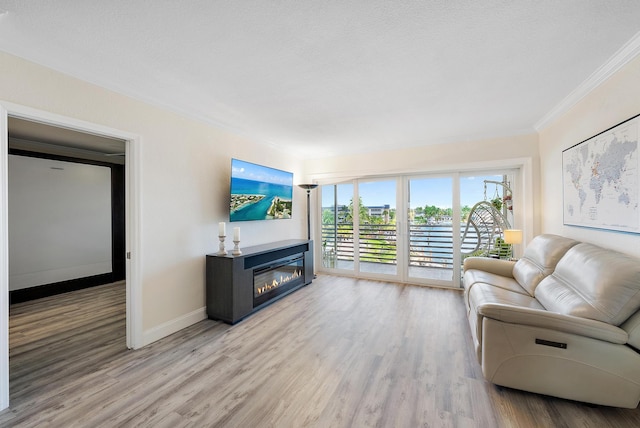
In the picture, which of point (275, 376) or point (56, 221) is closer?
point (275, 376)

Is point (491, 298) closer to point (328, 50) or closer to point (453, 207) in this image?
point (453, 207)

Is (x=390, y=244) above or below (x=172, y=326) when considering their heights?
above

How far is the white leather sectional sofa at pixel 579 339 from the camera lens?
1.59 m

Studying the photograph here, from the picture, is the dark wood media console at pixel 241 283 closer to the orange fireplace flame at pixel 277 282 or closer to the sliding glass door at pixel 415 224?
the orange fireplace flame at pixel 277 282

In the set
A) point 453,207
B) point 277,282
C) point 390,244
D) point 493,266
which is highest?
point 453,207

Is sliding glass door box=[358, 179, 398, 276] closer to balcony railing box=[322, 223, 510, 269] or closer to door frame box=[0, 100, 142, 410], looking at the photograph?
balcony railing box=[322, 223, 510, 269]

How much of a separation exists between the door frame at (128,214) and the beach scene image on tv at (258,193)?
1.05 metres

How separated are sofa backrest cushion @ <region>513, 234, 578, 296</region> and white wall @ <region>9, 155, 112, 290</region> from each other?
6397 mm

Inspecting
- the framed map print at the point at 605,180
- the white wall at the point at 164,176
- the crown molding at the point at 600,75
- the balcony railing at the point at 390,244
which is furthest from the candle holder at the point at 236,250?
the crown molding at the point at 600,75

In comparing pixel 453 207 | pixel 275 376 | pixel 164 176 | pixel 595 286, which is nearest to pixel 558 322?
pixel 595 286

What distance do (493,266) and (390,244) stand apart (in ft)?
5.51

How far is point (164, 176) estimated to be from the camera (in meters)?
2.71

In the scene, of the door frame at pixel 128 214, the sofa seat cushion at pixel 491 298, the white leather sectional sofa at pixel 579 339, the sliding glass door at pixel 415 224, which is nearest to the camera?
the white leather sectional sofa at pixel 579 339

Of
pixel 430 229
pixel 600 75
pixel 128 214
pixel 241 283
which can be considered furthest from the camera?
pixel 430 229
